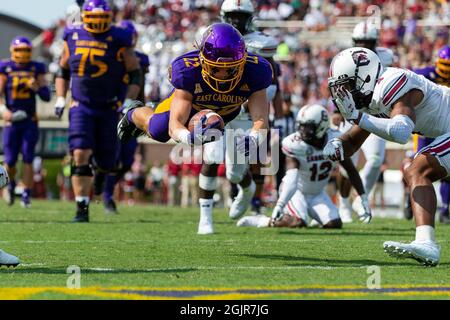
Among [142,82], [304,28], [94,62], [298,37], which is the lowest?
[142,82]

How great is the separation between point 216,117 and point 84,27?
4.28m

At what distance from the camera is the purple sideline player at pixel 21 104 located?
Result: 13.8 meters

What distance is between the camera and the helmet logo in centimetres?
651

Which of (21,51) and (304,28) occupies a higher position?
(304,28)

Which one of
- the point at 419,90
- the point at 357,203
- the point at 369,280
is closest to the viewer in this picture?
the point at 369,280

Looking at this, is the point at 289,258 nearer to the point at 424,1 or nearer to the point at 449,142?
the point at 449,142

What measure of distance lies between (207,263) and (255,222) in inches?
149

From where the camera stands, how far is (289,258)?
6930mm

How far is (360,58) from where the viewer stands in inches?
257

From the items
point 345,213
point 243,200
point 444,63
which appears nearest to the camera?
point 243,200

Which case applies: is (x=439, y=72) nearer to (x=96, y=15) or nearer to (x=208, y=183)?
(x=208, y=183)

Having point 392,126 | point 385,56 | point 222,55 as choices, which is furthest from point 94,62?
point 392,126
